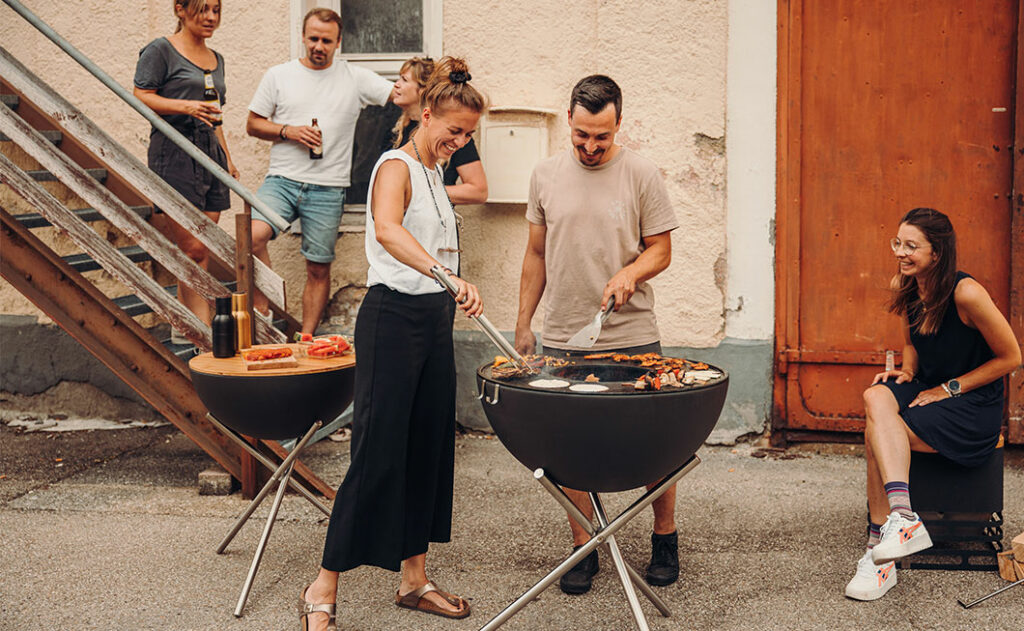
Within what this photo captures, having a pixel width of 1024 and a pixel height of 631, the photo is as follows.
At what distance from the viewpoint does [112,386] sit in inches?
260

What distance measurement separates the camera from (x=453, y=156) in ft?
18.4

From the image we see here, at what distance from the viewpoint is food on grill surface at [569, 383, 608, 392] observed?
309cm

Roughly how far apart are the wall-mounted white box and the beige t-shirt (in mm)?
1809

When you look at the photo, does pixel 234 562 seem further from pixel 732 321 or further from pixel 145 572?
pixel 732 321

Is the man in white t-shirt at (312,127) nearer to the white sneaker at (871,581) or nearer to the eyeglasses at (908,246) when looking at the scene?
the eyeglasses at (908,246)

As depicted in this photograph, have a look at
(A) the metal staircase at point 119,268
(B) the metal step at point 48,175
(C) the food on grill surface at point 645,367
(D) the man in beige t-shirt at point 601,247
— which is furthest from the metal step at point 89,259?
(C) the food on grill surface at point 645,367

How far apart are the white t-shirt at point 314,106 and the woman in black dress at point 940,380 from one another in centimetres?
318

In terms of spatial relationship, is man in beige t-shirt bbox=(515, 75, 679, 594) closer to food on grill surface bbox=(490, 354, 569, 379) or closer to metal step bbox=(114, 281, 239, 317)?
food on grill surface bbox=(490, 354, 569, 379)

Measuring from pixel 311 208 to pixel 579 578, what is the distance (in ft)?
9.53

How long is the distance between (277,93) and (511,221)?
1.55 metres

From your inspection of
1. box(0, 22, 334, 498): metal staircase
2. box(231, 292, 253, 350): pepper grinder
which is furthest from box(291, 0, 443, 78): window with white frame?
box(231, 292, 253, 350): pepper grinder

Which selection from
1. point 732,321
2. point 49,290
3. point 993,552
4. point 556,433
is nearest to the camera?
point 556,433

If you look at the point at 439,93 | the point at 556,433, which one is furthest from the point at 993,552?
the point at 439,93

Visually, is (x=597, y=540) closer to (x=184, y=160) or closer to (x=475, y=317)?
A: (x=475, y=317)
